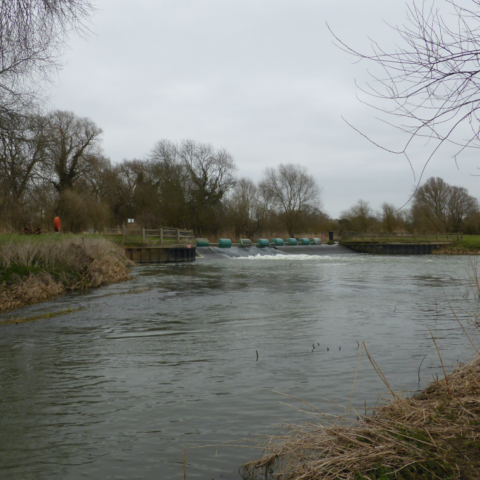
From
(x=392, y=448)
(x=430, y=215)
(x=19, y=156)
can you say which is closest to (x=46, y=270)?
(x=19, y=156)

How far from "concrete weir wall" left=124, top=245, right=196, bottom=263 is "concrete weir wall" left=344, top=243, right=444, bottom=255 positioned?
20.6 meters

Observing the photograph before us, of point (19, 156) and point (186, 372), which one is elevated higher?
point (19, 156)

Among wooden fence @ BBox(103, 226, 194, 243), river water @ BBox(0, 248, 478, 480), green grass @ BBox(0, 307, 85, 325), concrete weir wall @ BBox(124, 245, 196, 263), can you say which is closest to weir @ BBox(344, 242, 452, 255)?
wooden fence @ BBox(103, 226, 194, 243)

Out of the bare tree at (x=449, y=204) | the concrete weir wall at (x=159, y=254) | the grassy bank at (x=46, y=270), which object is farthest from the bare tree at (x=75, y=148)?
the bare tree at (x=449, y=204)

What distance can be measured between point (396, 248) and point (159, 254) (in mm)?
24831

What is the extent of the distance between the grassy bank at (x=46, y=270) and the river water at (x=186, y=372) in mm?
849

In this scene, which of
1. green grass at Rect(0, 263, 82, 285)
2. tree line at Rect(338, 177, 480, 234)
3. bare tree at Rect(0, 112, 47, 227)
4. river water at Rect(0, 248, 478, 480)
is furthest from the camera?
tree line at Rect(338, 177, 480, 234)

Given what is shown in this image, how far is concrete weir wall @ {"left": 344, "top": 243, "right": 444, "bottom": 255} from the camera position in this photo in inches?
1815

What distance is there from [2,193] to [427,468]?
1556 cm

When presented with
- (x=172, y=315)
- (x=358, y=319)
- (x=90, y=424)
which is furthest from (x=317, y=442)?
(x=172, y=315)

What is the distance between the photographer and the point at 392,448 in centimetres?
345

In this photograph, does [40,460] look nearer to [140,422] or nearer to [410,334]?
[140,422]

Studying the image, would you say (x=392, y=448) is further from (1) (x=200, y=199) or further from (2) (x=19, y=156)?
(1) (x=200, y=199)

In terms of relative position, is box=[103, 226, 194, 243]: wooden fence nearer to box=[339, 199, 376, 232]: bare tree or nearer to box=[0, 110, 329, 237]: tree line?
box=[0, 110, 329, 237]: tree line
